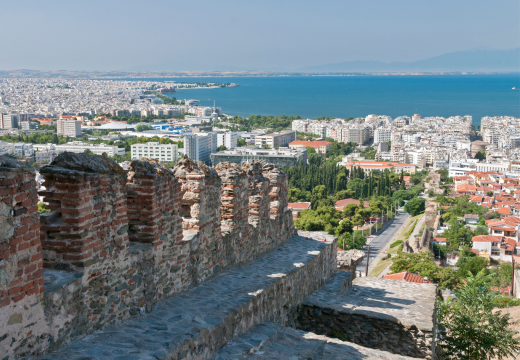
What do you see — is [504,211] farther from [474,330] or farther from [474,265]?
[474,330]

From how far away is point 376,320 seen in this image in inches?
276

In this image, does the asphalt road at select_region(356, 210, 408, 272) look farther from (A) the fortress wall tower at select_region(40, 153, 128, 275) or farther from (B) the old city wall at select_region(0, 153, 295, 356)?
(A) the fortress wall tower at select_region(40, 153, 128, 275)

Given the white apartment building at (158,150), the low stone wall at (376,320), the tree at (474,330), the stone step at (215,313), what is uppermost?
the stone step at (215,313)

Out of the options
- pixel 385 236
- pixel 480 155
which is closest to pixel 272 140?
pixel 480 155

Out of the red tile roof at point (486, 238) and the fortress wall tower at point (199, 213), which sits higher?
the fortress wall tower at point (199, 213)

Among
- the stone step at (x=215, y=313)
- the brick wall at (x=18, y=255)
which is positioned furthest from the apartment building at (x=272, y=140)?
the brick wall at (x=18, y=255)

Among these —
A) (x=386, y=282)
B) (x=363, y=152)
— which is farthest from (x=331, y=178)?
(x=386, y=282)

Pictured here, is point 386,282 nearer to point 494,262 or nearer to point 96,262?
point 96,262

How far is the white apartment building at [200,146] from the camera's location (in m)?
89.1

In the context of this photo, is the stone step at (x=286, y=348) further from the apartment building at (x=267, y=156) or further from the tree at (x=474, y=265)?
the apartment building at (x=267, y=156)

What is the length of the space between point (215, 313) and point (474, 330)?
15.6 ft

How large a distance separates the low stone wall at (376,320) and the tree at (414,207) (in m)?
52.8

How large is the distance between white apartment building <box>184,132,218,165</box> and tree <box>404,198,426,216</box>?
124 ft

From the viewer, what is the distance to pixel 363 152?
110 meters
